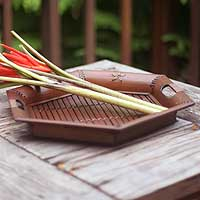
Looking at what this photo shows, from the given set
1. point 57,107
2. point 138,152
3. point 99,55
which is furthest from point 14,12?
point 138,152

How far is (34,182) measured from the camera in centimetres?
130

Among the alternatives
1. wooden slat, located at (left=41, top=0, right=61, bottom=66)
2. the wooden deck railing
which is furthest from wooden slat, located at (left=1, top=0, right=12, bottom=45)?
wooden slat, located at (left=41, top=0, right=61, bottom=66)

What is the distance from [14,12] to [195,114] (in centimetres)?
247

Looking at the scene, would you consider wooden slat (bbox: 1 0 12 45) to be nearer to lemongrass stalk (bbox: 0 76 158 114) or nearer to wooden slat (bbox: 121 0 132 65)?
wooden slat (bbox: 121 0 132 65)

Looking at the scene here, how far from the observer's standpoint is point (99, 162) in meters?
1.37

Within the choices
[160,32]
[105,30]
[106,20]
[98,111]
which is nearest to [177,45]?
[160,32]

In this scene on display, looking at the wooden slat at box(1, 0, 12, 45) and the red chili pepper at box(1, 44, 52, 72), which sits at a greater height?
the red chili pepper at box(1, 44, 52, 72)

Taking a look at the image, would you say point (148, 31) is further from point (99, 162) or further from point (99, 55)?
point (99, 162)

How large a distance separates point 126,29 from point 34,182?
7.17 ft

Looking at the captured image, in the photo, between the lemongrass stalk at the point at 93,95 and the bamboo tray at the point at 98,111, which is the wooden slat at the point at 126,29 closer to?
the bamboo tray at the point at 98,111

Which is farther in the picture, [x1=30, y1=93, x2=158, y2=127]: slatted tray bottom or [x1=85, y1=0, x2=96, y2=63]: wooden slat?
[x1=85, y1=0, x2=96, y2=63]: wooden slat

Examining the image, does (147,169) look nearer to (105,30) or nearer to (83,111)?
(83,111)

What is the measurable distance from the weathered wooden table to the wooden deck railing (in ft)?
5.20

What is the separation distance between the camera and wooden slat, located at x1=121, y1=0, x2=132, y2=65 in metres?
3.35
